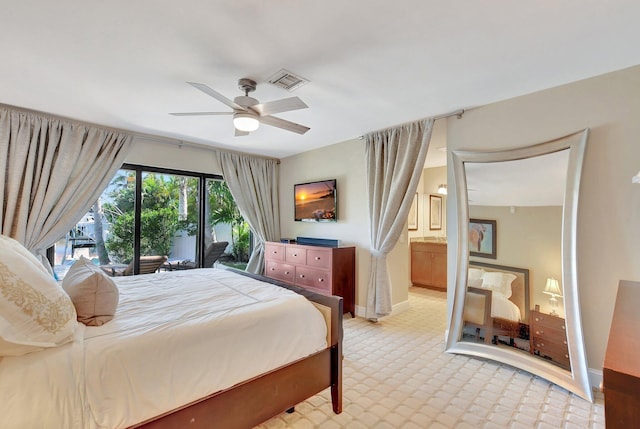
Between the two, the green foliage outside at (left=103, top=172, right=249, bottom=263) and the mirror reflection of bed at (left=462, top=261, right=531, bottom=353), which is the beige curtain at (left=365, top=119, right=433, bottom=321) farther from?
the green foliage outside at (left=103, top=172, right=249, bottom=263)

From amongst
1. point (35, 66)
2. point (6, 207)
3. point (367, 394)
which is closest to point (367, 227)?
point (367, 394)

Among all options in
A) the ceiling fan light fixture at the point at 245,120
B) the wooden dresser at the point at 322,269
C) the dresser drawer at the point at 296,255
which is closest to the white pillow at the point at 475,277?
the wooden dresser at the point at 322,269

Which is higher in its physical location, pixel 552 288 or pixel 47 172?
pixel 47 172

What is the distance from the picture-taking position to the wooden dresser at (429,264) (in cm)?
509

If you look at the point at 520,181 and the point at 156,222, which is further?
the point at 156,222

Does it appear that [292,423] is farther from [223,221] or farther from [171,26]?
[223,221]

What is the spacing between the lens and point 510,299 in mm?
2596

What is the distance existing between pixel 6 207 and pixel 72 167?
0.70m

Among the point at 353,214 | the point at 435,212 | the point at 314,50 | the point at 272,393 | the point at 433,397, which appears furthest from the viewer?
the point at 435,212

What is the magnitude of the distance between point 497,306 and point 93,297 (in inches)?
124

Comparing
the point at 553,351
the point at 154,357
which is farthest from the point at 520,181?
the point at 154,357

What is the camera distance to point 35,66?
2152mm

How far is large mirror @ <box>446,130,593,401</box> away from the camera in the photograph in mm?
2258

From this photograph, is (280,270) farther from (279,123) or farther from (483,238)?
(483,238)
